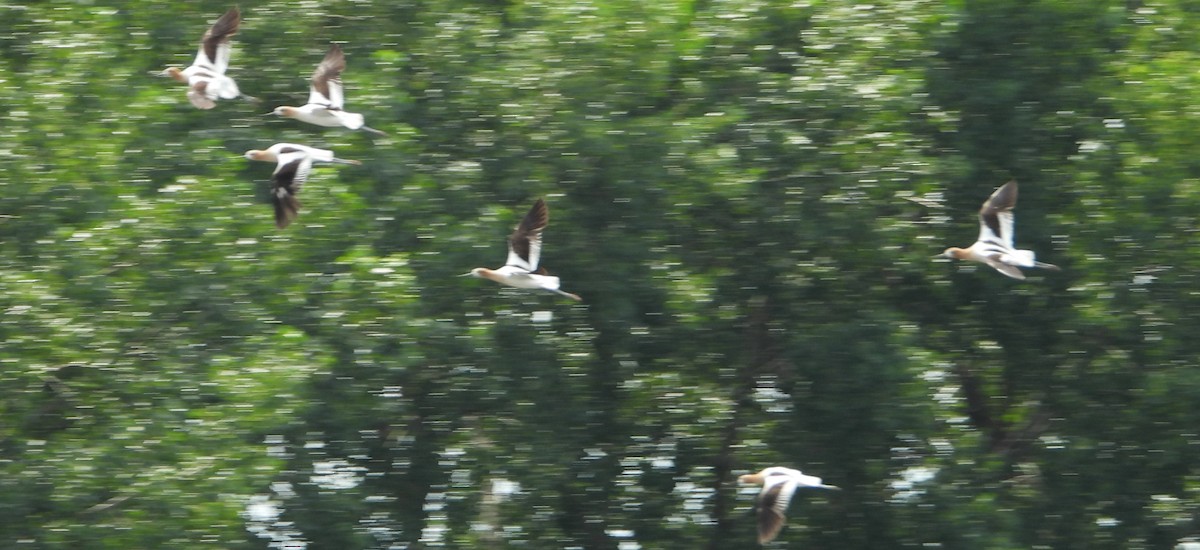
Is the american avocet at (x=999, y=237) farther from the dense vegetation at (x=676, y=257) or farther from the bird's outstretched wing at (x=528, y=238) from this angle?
the bird's outstretched wing at (x=528, y=238)

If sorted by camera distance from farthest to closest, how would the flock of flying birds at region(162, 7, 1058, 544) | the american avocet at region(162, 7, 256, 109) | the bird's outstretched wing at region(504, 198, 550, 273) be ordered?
the american avocet at region(162, 7, 256, 109) → the flock of flying birds at region(162, 7, 1058, 544) → the bird's outstretched wing at region(504, 198, 550, 273)

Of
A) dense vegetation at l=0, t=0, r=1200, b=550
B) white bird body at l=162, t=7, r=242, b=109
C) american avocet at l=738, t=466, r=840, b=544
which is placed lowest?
american avocet at l=738, t=466, r=840, b=544

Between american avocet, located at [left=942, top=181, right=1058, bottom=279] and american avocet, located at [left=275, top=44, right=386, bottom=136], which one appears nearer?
american avocet, located at [left=942, top=181, right=1058, bottom=279]

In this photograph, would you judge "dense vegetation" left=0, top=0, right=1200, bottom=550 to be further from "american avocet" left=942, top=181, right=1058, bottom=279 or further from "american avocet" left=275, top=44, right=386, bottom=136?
"american avocet" left=942, top=181, right=1058, bottom=279

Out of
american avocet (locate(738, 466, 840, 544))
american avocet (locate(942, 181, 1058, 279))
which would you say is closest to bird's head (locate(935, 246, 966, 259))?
american avocet (locate(942, 181, 1058, 279))

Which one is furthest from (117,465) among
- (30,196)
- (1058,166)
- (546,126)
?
(1058,166)

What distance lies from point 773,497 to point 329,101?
164 inches

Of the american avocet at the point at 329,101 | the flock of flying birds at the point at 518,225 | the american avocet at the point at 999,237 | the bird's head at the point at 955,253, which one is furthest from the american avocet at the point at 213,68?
the american avocet at the point at 999,237

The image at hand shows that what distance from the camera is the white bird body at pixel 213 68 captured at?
13281 mm

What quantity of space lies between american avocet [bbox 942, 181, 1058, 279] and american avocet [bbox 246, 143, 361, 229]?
4.46 meters

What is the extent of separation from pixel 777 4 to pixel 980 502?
398 centimetres

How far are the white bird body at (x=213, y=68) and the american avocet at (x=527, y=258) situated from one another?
224 centimetres

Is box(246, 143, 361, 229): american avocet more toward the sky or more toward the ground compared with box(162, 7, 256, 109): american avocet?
more toward the ground

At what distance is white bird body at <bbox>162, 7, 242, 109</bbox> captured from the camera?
1328cm
